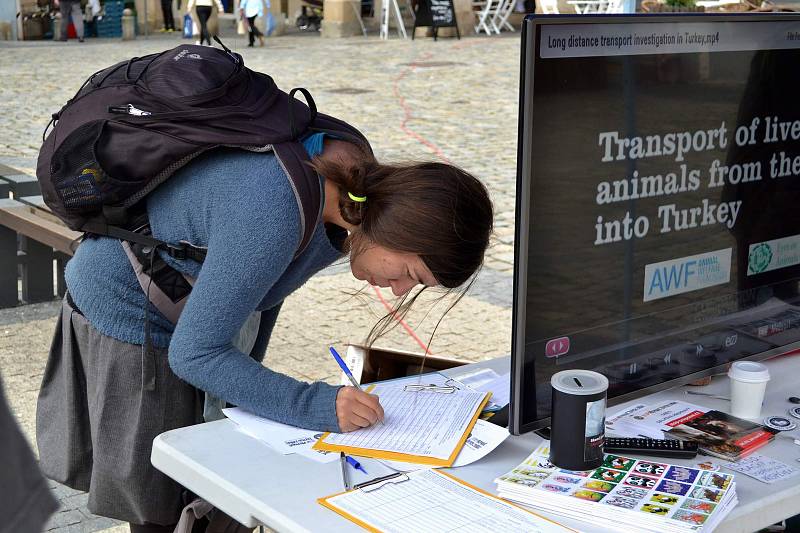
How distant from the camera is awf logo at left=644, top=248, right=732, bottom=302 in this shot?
86.4 inches

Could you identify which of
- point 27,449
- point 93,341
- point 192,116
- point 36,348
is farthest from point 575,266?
point 36,348

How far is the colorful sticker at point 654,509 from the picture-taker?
1.76 meters

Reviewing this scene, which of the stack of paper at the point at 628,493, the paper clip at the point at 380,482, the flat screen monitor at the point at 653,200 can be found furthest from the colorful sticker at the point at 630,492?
the paper clip at the point at 380,482

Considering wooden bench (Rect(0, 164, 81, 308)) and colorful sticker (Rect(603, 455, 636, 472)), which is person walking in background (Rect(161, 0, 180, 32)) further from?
colorful sticker (Rect(603, 455, 636, 472))

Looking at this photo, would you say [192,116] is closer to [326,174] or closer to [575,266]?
[326,174]

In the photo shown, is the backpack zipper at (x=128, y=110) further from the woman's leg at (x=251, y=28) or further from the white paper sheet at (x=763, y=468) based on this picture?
the woman's leg at (x=251, y=28)

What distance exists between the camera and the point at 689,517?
175 cm

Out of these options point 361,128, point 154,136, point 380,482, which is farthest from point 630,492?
point 361,128

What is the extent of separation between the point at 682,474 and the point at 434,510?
0.46 metres

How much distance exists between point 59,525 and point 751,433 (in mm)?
2188

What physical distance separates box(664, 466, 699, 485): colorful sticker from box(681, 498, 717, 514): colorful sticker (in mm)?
74

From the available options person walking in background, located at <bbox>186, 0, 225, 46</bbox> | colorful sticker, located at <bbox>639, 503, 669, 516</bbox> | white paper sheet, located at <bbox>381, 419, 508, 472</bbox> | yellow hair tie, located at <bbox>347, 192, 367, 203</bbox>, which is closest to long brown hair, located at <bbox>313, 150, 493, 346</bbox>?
yellow hair tie, located at <bbox>347, 192, 367, 203</bbox>

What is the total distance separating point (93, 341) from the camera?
2.32 m

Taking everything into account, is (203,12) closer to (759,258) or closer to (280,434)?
(759,258)
